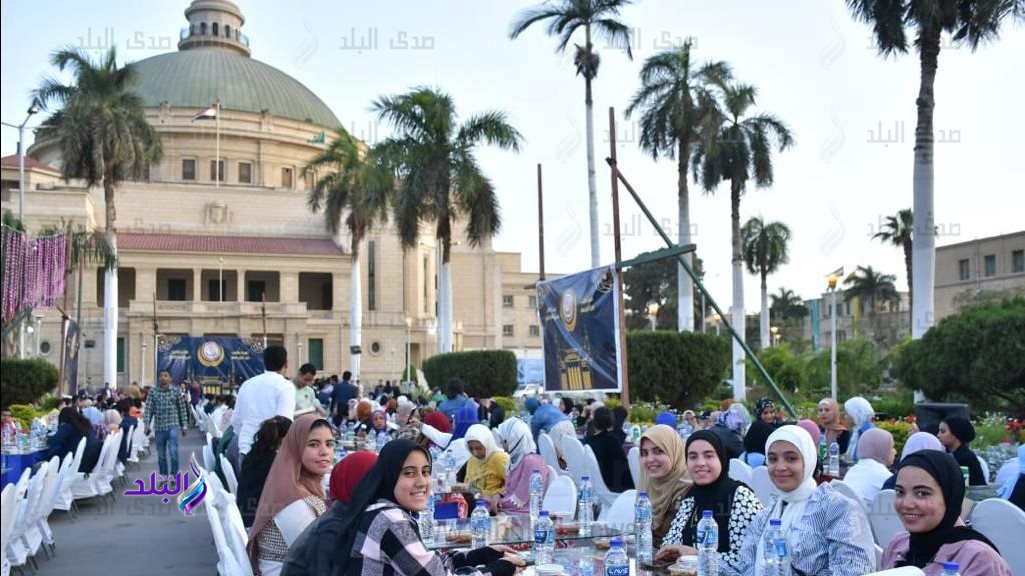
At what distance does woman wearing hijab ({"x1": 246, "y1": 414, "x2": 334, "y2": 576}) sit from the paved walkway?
4.26m

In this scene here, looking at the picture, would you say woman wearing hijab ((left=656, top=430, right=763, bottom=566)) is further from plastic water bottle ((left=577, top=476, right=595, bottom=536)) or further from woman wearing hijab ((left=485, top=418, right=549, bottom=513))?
woman wearing hijab ((left=485, top=418, right=549, bottom=513))

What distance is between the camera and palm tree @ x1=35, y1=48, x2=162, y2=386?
3297 cm

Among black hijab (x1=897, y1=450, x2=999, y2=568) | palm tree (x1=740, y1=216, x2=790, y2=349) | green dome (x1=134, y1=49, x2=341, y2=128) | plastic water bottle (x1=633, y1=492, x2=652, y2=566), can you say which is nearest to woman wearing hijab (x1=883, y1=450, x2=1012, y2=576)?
black hijab (x1=897, y1=450, x2=999, y2=568)

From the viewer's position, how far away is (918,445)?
263 inches

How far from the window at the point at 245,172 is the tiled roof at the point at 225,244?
809 cm

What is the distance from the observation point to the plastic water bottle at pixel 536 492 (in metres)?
6.96

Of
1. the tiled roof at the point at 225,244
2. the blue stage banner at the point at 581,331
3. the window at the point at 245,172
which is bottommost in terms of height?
the blue stage banner at the point at 581,331

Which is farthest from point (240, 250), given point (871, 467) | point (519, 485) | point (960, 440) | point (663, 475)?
point (663, 475)

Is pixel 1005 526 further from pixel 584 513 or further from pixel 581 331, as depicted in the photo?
pixel 581 331

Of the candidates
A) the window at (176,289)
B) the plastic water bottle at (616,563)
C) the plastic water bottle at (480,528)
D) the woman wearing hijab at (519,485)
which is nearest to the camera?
the plastic water bottle at (616,563)

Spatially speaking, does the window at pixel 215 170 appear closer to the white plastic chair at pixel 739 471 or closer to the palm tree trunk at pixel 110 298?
the palm tree trunk at pixel 110 298

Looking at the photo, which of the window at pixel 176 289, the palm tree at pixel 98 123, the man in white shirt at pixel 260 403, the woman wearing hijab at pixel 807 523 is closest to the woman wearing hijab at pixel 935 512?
the woman wearing hijab at pixel 807 523

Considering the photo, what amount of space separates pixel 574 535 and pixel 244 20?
8953 centimetres

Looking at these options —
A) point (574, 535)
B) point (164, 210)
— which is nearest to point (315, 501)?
point (574, 535)
